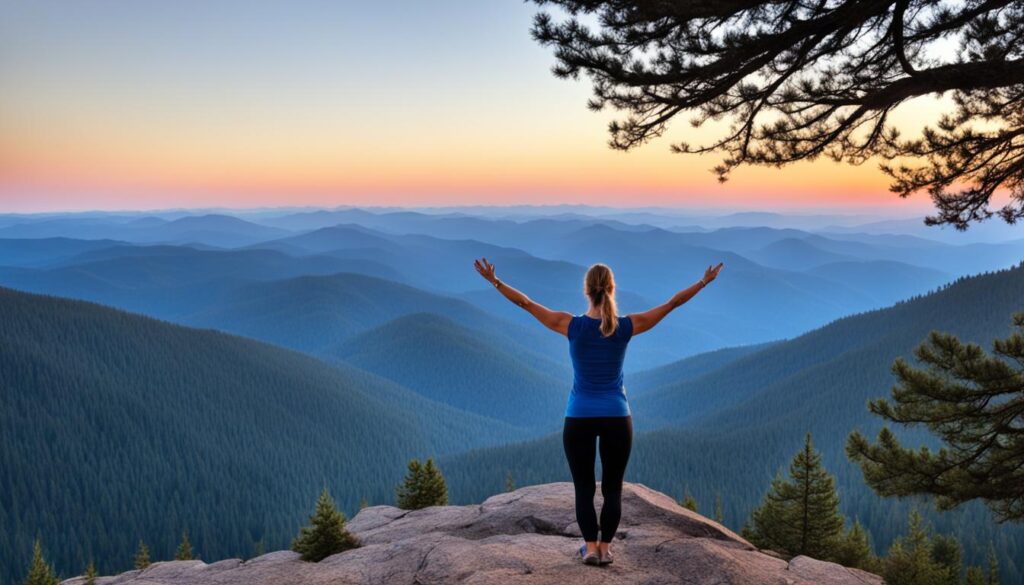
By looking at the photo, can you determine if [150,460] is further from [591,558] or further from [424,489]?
[591,558]

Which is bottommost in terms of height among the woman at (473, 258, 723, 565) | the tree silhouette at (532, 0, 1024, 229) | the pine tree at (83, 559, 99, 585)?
the pine tree at (83, 559, 99, 585)

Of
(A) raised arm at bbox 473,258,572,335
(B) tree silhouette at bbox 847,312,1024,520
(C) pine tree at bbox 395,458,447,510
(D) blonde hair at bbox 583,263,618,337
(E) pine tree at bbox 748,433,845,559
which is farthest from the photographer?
(E) pine tree at bbox 748,433,845,559

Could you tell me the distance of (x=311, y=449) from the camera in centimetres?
17862

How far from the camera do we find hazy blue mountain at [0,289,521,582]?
121 metres

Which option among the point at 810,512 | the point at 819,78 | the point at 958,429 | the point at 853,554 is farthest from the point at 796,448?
the point at 819,78

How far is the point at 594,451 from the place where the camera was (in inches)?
311

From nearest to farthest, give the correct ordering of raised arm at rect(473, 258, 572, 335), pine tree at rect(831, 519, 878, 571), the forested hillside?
raised arm at rect(473, 258, 572, 335) → pine tree at rect(831, 519, 878, 571) → the forested hillside

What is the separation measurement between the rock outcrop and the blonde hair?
3.85 m

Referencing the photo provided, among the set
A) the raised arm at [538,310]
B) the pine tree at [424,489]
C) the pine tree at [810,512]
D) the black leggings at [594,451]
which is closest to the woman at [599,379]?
the black leggings at [594,451]

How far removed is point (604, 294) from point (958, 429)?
13401mm

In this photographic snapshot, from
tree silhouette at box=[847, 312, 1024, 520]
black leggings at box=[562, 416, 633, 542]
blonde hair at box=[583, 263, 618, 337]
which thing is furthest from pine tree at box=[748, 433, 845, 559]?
blonde hair at box=[583, 263, 618, 337]

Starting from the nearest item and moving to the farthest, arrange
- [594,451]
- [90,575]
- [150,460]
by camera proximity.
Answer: [594,451], [90,575], [150,460]

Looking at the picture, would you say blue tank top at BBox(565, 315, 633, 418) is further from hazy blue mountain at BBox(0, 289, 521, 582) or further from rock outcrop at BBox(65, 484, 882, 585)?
hazy blue mountain at BBox(0, 289, 521, 582)

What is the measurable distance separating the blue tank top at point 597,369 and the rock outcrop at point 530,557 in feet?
9.07
